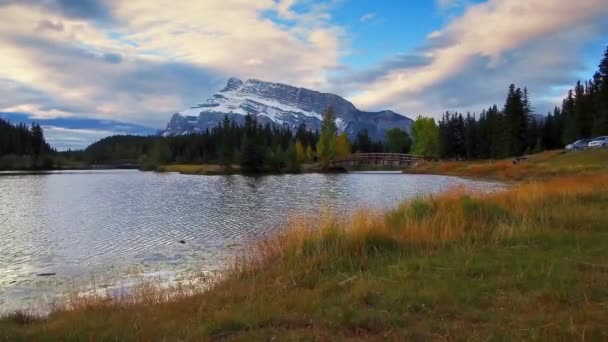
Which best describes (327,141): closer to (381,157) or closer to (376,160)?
(376,160)

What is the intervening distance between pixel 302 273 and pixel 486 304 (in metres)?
4.07

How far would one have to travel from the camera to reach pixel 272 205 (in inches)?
1448

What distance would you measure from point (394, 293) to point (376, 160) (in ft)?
354

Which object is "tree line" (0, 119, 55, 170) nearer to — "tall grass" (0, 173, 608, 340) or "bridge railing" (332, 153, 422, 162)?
"bridge railing" (332, 153, 422, 162)

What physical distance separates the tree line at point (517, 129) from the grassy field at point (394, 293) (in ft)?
267

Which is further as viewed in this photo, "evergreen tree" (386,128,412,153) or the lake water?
"evergreen tree" (386,128,412,153)

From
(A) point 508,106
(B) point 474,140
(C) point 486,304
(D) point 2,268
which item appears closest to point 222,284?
(C) point 486,304

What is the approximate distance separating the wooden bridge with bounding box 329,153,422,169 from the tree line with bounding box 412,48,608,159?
18.9 m

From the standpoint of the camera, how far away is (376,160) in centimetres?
11481

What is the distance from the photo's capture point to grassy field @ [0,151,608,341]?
261 inches

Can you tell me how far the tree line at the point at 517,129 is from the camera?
8956 centimetres

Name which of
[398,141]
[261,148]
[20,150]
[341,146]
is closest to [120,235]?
[261,148]

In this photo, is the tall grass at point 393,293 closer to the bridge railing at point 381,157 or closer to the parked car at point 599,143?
the parked car at point 599,143

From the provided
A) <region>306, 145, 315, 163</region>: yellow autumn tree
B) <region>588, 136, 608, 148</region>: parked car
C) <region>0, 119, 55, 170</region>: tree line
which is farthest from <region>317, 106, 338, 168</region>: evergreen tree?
<region>0, 119, 55, 170</region>: tree line
